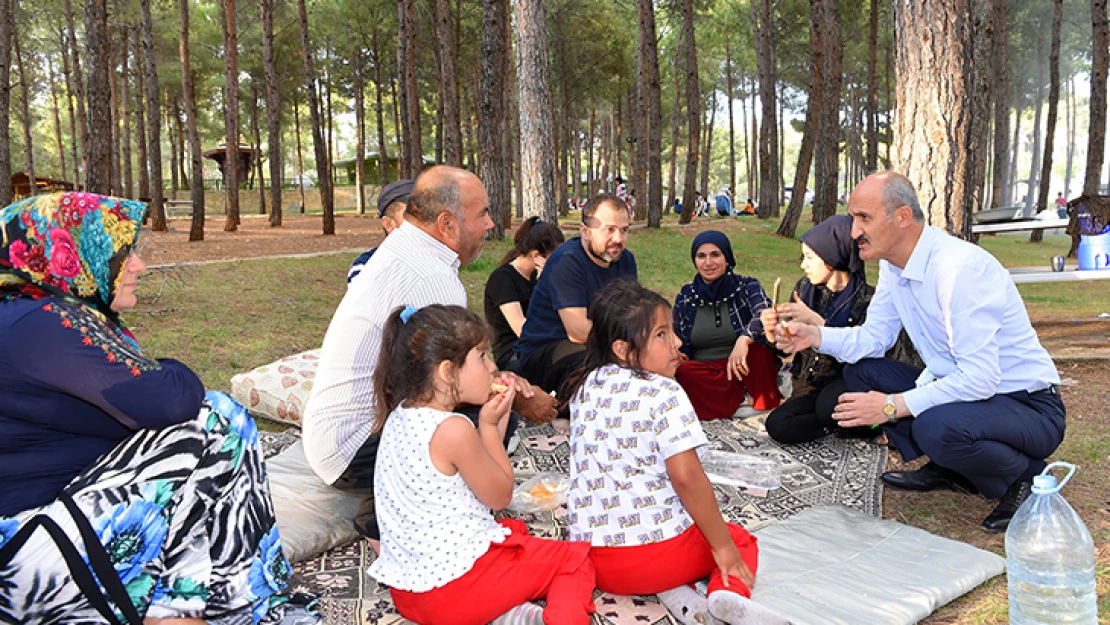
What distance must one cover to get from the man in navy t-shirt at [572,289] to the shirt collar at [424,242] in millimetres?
1533

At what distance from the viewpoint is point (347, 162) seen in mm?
43500

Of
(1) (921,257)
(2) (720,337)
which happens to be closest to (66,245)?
(1) (921,257)

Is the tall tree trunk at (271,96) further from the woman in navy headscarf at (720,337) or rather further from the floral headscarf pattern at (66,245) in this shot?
the floral headscarf pattern at (66,245)

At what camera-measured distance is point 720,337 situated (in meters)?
5.64

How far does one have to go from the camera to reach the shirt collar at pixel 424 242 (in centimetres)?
343

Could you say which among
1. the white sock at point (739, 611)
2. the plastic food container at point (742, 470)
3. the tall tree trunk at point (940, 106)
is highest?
the tall tree trunk at point (940, 106)

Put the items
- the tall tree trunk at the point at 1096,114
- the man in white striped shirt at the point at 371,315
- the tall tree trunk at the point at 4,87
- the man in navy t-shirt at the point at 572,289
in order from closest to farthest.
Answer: the man in white striped shirt at the point at 371,315, the man in navy t-shirt at the point at 572,289, the tall tree trunk at the point at 4,87, the tall tree trunk at the point at 1096,114

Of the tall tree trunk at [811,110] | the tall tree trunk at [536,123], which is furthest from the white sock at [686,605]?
the tall tree trunk at [811,110]

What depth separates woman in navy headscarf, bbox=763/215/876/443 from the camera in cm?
460

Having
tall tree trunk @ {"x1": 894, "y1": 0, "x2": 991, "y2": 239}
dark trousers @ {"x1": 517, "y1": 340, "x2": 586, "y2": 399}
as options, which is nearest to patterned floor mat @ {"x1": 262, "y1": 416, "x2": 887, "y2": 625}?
dark trousers @ {"x1": 517, "y1": 340, "x2": 586, "y2": 399}

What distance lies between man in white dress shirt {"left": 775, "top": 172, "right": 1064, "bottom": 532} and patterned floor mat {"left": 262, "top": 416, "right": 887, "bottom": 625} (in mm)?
438

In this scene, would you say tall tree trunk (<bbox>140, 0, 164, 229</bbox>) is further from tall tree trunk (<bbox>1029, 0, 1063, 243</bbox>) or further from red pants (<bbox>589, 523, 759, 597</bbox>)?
tall tree trunk (<bbox>1029, 0, 1063, 243</bbox>)

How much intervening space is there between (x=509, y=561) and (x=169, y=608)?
3.50 feet

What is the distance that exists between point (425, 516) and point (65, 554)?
3.36 feet
